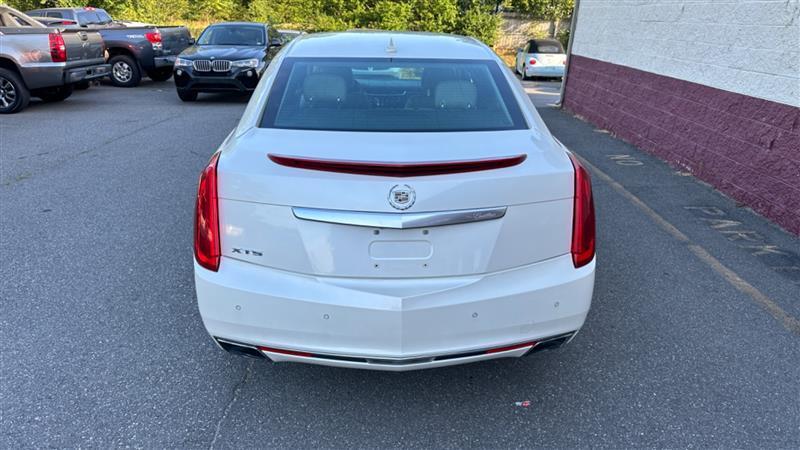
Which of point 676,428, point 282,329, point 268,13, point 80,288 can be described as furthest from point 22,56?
point 268,13

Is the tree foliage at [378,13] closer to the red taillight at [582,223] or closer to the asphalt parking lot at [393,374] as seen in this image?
the asphalt parking lot at [393,374]

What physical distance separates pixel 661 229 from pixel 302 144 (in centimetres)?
387

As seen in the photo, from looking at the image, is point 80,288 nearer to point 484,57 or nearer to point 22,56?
point 484,57

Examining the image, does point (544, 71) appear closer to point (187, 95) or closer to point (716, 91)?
point (187, 95)

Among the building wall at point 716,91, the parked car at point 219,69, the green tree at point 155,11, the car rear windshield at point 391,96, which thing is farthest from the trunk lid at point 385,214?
the green tree at point 155,11

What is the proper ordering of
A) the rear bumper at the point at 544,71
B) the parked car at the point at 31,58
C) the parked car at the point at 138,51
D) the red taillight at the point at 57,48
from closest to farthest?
1. the parked car at the point at 31,58
2. the red taillight at the point at 57,48
3. the parked car at the point at 138,51
4. the rear bumper at the point at 544,71

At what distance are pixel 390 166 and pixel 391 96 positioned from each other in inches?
39.5

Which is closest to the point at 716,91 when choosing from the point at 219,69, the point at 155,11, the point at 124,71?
the point at 219,69

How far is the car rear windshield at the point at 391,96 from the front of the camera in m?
2.81

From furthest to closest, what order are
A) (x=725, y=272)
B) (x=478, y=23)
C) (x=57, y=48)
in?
1. (x=478, y=23)
2. (x=57, y=48)
3. (x=725, y=272)

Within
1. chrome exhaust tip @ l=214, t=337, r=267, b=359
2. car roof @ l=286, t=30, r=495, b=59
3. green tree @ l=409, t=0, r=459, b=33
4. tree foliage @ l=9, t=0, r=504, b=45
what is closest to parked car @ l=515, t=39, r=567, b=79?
tree foliage @ l=9, t=0, r=504, b=45

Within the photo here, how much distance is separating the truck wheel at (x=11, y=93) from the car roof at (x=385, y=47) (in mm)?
8752

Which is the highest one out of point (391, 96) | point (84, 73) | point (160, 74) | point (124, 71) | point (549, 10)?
point (549, 10)

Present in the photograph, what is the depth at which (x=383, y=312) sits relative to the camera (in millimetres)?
2299
